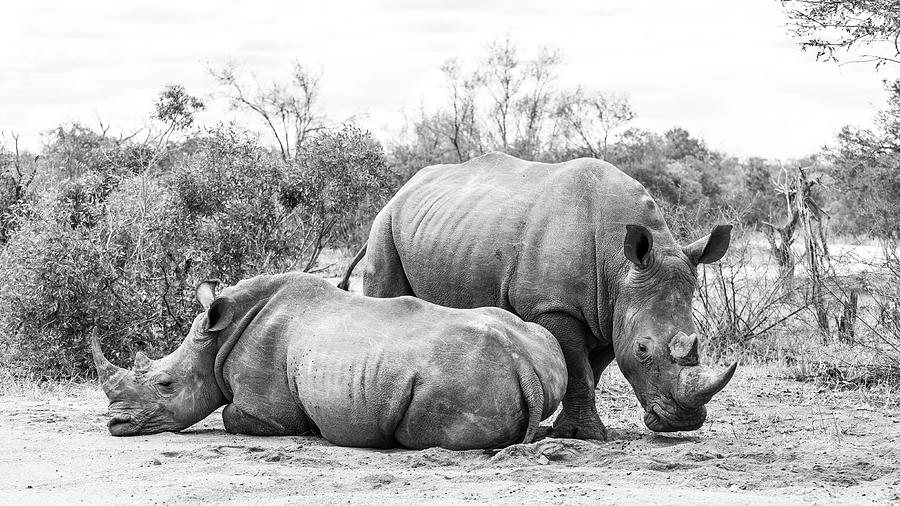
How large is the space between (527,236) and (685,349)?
1386 millimetres

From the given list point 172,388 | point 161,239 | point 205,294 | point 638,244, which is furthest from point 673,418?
point 161,239

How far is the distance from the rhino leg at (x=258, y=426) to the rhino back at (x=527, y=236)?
1587mm

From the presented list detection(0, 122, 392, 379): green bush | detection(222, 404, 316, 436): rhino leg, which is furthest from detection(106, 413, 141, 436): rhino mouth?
detection(0, 122, 392, 379): green bush

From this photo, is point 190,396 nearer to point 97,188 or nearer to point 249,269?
point 249,269

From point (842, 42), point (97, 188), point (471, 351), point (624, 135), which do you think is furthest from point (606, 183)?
point (624, 135)

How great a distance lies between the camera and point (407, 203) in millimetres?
9102

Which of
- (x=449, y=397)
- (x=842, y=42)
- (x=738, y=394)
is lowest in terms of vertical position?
(x=738, y=394)

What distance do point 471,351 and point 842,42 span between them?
20.9 ft

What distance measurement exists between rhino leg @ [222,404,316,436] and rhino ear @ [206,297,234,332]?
0.51 metres

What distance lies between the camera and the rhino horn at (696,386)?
22.4 ft

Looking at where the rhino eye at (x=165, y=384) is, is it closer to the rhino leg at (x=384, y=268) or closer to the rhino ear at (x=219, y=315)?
the rhino ear at (x=219, y=315)

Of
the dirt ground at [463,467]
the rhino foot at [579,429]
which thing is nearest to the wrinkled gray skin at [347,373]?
the dirt ground at [463,467]

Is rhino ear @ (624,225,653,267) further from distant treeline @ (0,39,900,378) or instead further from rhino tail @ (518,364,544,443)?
distant treeline @ (0,39,900,378)

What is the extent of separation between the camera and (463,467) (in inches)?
250
